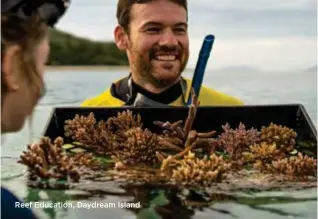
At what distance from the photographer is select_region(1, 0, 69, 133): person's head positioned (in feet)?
3.93

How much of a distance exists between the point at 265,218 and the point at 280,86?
20.0 inches

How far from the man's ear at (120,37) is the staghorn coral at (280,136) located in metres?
0.43

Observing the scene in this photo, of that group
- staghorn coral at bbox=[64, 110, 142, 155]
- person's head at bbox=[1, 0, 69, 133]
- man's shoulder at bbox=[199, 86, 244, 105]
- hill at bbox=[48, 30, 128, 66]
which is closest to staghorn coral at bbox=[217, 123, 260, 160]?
man's shoulder at bbox=[199, 86, 244, 105]

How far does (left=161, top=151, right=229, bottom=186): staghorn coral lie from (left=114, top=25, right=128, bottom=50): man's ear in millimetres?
369

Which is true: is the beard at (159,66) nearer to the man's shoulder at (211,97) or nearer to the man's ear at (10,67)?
the man's shoulder at (211,97)

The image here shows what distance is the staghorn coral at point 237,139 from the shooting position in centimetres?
165

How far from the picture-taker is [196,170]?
1.54 meters

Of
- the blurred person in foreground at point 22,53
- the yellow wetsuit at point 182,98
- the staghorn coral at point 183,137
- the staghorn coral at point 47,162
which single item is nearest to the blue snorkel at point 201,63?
the yellow wetsuit at point 182,98

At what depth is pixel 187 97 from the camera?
176 centimetres

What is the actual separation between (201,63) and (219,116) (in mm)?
158

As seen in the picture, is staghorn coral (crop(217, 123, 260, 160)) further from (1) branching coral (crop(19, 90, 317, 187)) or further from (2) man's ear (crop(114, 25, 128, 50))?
(2) man's ear (crop(114, 25, 128, 50))

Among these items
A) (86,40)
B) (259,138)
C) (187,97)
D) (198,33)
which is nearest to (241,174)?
(259,138)

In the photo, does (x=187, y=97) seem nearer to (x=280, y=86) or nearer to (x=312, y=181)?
(x=280, y=86)

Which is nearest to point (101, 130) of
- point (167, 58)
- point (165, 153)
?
point (165, 153)
